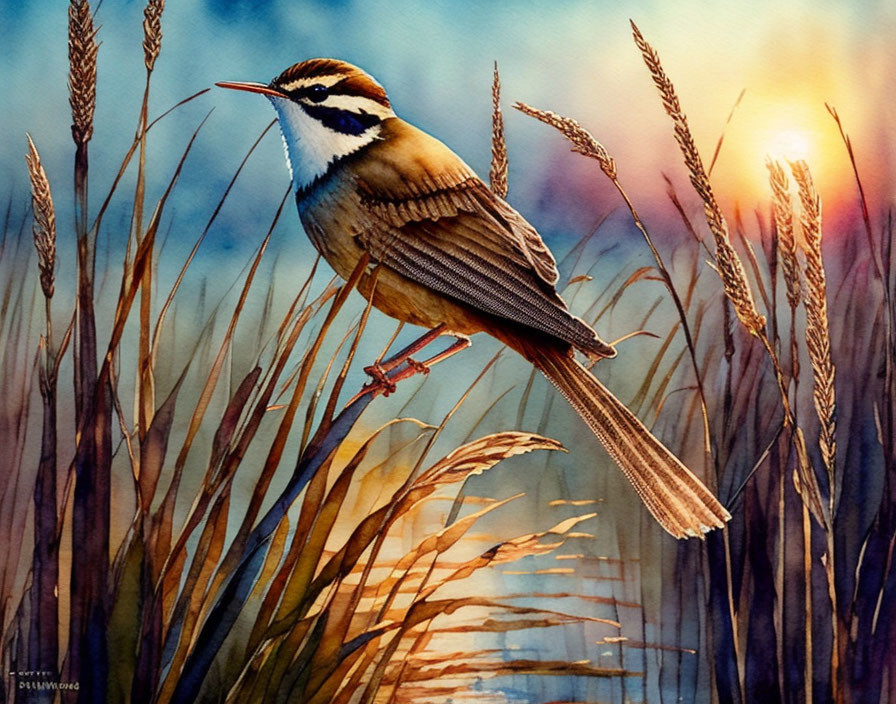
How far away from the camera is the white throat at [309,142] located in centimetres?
154

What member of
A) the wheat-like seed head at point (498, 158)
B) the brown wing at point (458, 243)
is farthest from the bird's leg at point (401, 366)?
the wheat-like seed head at point (498, 158)

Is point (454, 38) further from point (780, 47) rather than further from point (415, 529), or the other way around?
point (415, 529)

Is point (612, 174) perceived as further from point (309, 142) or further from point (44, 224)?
point (44, 224)

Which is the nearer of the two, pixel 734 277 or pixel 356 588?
pixel 356 588

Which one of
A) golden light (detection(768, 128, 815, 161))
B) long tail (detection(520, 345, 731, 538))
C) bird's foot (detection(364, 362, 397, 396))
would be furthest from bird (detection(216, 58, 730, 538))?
golden light (detection(768, 128, 815, 161))

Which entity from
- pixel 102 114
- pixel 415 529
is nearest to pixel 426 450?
pixel 415 529

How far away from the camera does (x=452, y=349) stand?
61.7 inches

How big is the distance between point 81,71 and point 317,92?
1.55 feet

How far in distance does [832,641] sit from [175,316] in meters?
1.49

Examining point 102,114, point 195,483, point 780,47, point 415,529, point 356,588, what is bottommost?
point 356,588

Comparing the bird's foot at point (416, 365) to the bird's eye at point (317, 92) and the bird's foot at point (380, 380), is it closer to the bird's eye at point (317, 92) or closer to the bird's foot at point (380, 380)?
the bird's foot at point (380, 380)

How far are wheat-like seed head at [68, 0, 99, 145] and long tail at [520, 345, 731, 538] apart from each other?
100 centimetres

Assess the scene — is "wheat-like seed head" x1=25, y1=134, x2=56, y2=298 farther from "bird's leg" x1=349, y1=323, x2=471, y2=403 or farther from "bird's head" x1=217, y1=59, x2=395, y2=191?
"bird's leg" x1=349, y1=323, x2=471, y2=403

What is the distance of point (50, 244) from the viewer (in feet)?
5.06
